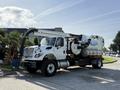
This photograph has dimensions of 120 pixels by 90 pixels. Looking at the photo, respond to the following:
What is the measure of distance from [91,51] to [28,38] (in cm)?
660

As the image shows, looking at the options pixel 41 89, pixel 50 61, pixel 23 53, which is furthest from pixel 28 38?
pixel 41 89

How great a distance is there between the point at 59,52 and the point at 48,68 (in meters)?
1.98

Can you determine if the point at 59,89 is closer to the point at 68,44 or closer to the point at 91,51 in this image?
the point at 68,44

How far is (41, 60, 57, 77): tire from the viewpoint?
15.6m

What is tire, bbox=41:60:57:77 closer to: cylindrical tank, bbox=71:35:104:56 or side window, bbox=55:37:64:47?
side window, bbox=55:37:64:47

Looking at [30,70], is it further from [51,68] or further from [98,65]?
[98,65]

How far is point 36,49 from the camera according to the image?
1596 cm

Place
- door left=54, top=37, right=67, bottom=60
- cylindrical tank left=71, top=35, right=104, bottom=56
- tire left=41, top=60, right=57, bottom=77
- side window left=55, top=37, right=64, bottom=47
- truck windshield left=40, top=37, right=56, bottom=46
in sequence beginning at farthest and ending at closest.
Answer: cylindrical tank left=71, top=35, right=104, bottom=56 < side window left=55, top=37, right=64, bottom=47 < door left=54, top=37, right=67, bottom=60 < truck windshield left=40, top=37, right=56, bottom=46 < tire left=41, top=60, right=57, bottom=77

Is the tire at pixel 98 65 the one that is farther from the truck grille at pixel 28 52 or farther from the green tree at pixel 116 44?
the green tree at pixel 116 44

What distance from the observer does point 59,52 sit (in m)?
17.5

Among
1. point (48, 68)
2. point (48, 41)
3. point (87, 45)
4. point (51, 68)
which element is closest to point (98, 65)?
point (87, 45)

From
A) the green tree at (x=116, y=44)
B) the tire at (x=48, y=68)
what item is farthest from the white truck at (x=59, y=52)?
the green tree at (x=116, y=44)

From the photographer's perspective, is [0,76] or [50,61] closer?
[0,76]

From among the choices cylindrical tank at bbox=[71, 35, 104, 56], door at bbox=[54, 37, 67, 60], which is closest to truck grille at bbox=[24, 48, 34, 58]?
door at bbox=[54, 37, 67, 60]
